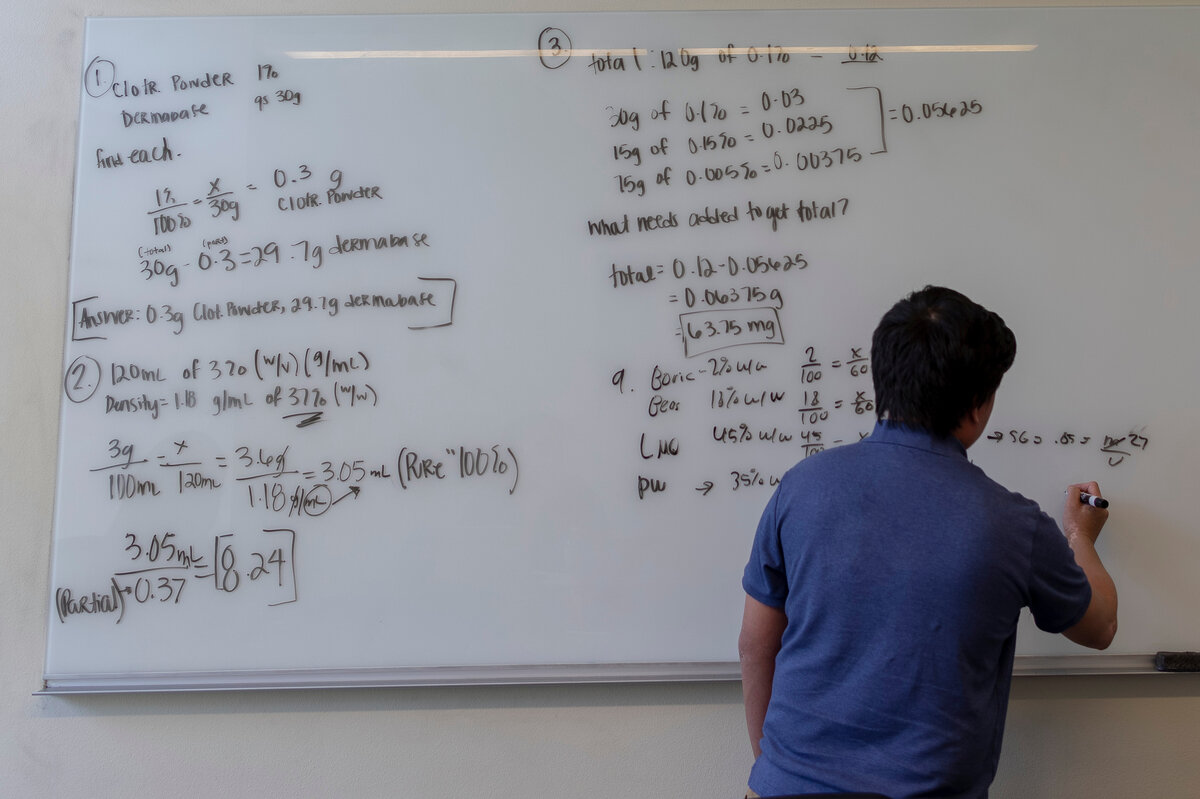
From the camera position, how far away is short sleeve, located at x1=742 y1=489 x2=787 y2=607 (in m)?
1.13

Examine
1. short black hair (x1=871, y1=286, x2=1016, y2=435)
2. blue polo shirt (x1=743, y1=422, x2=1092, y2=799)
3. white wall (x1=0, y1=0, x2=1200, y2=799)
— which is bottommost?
white wall (x1=0, y1=0, x2=1200, y2=799)

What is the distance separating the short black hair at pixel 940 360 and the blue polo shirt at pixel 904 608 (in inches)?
1.5

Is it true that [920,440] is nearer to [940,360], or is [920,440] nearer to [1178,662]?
[940,360]

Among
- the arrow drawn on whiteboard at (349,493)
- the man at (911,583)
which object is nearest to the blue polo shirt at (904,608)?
the man at (911,583)

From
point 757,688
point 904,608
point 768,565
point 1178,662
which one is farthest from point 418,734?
point 1178,662

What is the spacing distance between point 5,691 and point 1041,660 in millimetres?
2010

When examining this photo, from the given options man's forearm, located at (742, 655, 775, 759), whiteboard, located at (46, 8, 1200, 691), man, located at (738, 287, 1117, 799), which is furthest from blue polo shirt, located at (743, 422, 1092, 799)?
whiteboard, located at (46, 8, 1200, 691)

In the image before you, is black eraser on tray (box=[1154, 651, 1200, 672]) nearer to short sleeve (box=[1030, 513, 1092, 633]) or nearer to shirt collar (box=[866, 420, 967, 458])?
short sleeve (box=[1030, 513, 1092, 633])

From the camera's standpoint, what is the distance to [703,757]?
59.0 inches

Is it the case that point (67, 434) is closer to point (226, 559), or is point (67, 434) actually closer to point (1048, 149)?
point (226, 559)

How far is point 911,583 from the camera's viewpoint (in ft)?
3.27

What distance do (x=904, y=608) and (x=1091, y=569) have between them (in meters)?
0.53

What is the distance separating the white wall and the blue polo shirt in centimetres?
44

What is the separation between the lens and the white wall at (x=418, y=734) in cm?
149
